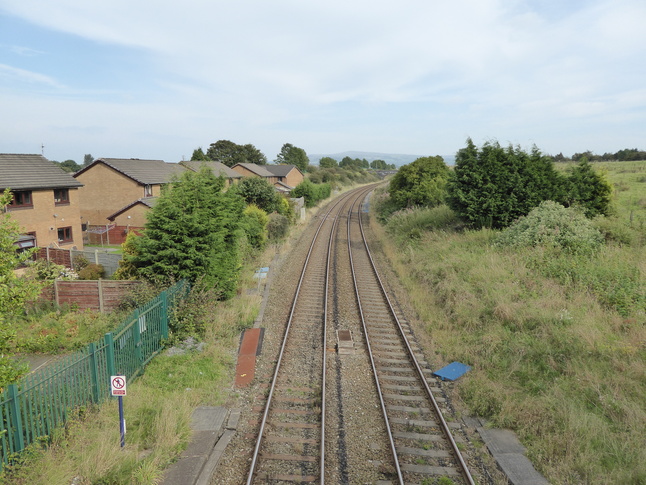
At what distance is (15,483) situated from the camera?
6.23m

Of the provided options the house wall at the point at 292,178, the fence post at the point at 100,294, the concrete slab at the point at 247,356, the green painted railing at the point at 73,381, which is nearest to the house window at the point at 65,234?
the fence post at the point at 100,294

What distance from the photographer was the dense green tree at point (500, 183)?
22.9 metres

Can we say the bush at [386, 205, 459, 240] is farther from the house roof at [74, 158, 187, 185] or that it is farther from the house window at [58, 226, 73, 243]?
the house window at [58, 226, 73, 243]

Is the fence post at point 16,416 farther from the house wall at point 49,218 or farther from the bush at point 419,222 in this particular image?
the bush at point 419,222

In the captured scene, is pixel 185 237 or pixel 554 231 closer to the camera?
pixel 185 237

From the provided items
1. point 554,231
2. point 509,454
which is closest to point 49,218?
point 509,454

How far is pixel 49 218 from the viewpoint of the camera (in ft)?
83.8

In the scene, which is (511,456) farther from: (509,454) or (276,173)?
(276,173)

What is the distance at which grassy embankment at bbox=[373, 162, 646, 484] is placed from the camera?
790cm

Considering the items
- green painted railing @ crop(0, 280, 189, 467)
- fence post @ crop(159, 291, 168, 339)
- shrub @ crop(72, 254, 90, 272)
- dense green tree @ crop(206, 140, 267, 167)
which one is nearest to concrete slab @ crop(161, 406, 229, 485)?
green painted railing @ crop(0, 280, 189, 467)

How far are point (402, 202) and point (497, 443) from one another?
1260 inches

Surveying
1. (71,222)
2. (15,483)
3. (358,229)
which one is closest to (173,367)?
(15,483)

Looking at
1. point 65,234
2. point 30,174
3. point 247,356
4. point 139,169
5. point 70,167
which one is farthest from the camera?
point 70,167

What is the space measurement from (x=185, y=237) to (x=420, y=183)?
27901mm
